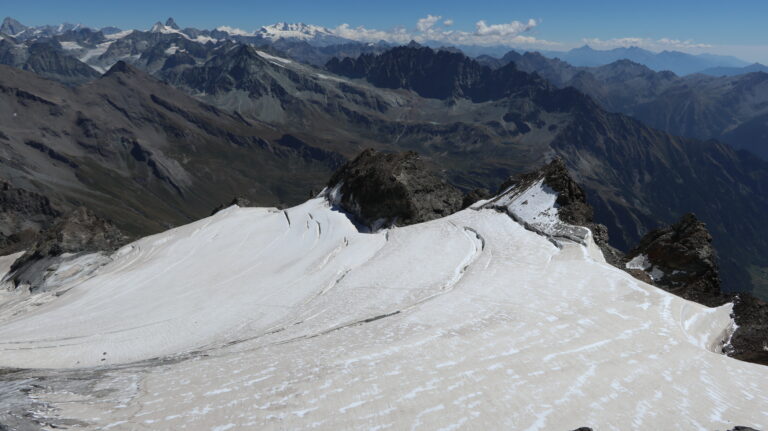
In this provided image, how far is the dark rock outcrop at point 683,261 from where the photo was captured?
110 ft

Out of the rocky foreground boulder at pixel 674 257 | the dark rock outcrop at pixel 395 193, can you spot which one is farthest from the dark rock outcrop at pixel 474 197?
the rocky foreground boulder at pixel 674 257

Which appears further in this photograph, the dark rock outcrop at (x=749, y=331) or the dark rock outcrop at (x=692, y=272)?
the dark rock outcrop at (x=692, y=272)

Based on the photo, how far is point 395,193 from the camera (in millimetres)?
52031

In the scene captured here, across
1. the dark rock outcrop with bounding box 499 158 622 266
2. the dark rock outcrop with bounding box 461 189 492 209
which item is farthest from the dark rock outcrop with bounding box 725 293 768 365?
the dark rock outcrop with bounding box 461 189 492 209

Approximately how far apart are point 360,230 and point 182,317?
72.7 ft

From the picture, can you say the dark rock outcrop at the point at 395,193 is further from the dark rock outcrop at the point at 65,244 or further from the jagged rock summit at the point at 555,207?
the dark rock outcrop at the point at 65,244

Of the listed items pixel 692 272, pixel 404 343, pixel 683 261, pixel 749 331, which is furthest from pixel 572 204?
pixel 404 343

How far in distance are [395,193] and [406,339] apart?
105 feet

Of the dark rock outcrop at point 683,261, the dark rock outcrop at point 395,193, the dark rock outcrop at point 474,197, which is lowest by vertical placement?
the dark rock outcrop at point 683,261

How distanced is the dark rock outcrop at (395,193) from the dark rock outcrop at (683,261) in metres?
21.0

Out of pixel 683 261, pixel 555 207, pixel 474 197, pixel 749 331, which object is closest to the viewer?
pixel 749 331

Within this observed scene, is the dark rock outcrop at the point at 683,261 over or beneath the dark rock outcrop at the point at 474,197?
beneath

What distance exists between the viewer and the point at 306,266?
38.2 metres

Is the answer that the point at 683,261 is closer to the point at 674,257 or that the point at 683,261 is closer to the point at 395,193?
the point at 674,257
